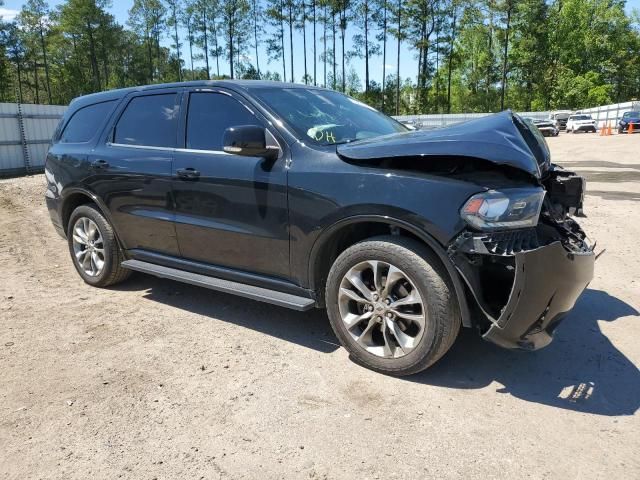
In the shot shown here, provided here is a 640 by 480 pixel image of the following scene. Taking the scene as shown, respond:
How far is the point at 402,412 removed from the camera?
9.67 ft

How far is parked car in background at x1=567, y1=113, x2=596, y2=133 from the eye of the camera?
137 ft

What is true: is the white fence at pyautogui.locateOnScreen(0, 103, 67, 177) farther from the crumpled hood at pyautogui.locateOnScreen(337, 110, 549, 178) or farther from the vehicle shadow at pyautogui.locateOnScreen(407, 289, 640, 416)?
the vehicle shadow at pyautogui.locateOnScreen(407, 289, 640, 416)

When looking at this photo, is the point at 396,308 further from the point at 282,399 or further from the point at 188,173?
the point at 188,173

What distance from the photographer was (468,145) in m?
2.88

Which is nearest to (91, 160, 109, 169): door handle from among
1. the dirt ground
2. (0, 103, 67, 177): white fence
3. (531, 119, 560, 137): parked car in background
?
the dirt ground

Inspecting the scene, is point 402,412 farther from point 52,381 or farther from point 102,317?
point 102,317

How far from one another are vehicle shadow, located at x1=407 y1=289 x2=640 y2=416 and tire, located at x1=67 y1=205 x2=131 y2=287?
10.4ft

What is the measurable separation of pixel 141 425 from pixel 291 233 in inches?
58.8

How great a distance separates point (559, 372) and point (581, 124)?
4424cm

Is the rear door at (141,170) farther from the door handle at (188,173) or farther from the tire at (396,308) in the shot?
the tire at (396,308)

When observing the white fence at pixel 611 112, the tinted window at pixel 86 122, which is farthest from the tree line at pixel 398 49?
the tinted window at pixel 86 122

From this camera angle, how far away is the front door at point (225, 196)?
12.0 feet

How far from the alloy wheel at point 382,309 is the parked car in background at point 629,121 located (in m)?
39.9

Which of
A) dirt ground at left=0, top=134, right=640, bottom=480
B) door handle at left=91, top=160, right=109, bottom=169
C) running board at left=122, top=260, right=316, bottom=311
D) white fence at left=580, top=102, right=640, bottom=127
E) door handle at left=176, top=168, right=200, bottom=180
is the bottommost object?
dirt ground at left=0, top=134, right=640, bottom=480
